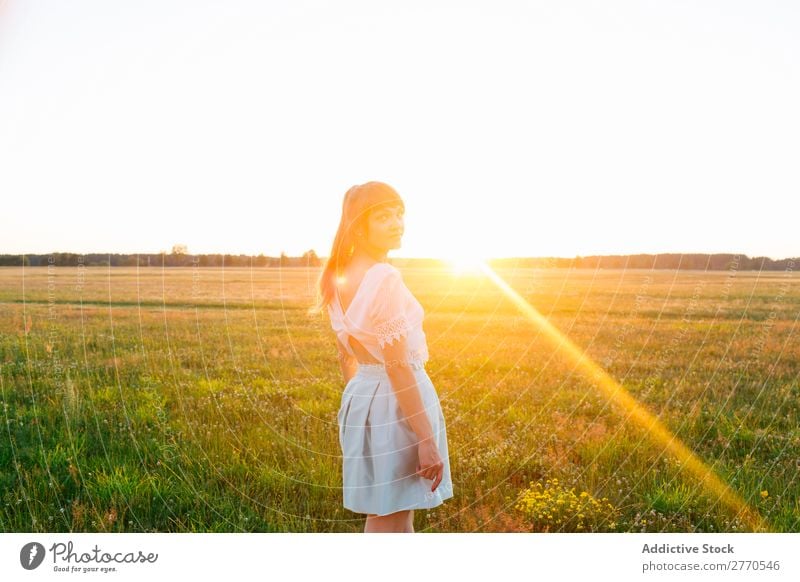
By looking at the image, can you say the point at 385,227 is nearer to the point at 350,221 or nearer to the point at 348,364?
the point at 350,221

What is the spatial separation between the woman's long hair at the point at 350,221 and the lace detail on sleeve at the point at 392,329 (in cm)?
30

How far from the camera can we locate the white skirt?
7.37 ft

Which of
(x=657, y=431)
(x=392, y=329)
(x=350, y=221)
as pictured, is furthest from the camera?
(x=657, y=431)

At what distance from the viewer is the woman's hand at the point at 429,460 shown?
2.14 m

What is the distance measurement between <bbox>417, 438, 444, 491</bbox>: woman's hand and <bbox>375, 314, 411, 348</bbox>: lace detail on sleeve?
36 centimetres

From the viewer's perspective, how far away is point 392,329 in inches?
82.8

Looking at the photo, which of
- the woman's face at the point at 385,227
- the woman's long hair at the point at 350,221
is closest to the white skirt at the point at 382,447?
the woman's long hair at the point at 350,221

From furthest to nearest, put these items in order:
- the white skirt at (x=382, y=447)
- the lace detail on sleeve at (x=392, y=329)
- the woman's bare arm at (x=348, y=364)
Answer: the woman's bare arm at (x=348, y=364) → the white skirt at (x=382, y=447) → the lace detail on sleeve at (x=392, y=329)

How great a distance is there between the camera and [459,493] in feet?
10.3

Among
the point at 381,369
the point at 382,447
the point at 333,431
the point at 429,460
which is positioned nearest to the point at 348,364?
the point at 381,369

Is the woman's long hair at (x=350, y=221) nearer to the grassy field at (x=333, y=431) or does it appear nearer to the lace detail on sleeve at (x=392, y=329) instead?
the lace detail on sleeve at (x=392, y=329)

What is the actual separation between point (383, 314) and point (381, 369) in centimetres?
26
